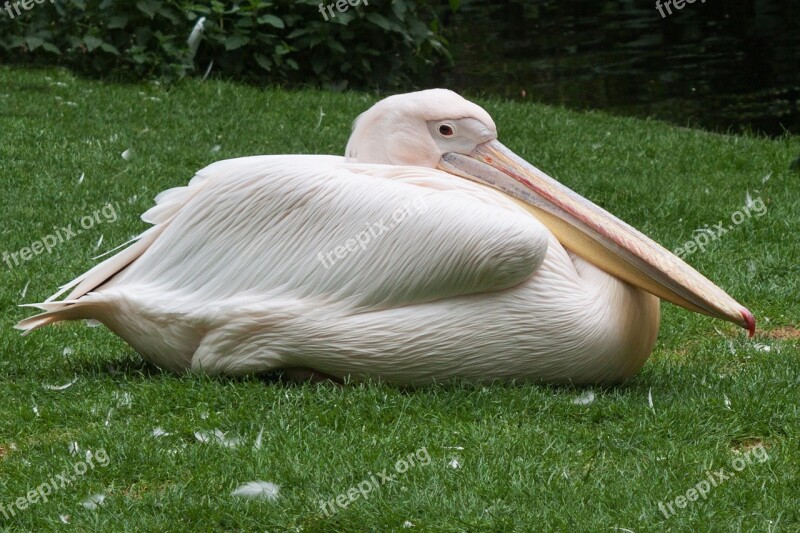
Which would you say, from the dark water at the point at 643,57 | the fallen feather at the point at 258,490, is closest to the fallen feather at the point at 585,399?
the fallen feather at the point at 258,490

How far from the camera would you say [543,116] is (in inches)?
384

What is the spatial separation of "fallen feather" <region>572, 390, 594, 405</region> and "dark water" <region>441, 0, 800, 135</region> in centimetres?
773

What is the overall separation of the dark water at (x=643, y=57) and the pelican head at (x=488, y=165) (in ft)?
24.2

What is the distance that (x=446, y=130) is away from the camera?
436 cm

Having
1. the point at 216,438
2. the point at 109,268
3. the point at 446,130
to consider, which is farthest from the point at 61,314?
the point at 446,130

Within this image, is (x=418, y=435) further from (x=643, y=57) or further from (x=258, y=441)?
(x=643, y=57)

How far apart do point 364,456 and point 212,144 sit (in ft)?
16.8

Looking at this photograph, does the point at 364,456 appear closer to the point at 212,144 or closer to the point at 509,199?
the point at 509,199

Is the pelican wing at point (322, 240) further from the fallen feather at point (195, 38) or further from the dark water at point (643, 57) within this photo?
the dark water at point (643, 57)

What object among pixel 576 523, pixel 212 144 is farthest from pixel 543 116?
pixel 576 523

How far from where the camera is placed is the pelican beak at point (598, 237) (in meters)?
3.96

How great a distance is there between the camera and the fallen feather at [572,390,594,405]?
3.92m

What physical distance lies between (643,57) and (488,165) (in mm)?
10875

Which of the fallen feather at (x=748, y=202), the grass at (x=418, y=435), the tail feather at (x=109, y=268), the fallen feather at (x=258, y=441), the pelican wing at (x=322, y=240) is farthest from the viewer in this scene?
the fallen feather at (x=748, y=202)
